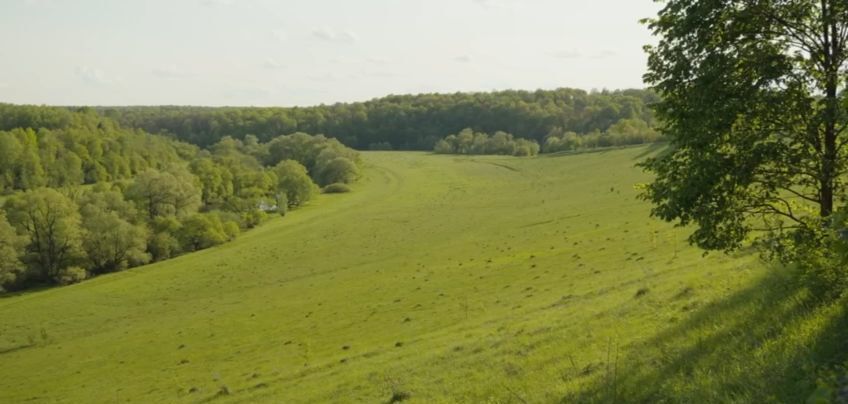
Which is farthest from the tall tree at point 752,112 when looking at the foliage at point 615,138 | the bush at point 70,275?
the foliage at point 615,138

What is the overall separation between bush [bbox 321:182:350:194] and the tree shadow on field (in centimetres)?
12274

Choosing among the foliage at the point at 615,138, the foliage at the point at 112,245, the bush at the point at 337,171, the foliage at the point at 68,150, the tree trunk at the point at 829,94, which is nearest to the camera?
the tree trunk at the point at 829,94

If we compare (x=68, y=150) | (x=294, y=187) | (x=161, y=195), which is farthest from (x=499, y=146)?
(x=68, y=150)

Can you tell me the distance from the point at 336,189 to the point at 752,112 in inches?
4988

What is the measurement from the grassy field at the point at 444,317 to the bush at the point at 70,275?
3671 millimetres

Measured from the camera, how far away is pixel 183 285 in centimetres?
7019

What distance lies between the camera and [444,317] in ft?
123

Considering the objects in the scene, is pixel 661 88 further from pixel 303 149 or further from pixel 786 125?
pixel 303 149

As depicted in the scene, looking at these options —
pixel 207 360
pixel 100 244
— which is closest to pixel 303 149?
pixel 100 244

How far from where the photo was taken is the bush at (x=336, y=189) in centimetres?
13650

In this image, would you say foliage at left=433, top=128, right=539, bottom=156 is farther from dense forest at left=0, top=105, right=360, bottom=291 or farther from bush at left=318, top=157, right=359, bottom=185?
bush at left=318, top=157, right=359, bottom=185

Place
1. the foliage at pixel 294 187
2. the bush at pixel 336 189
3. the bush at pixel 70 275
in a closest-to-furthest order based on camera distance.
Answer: the bush at pixel 70 275, the foliage at pixel 294 187, the bush at pixel 336 189

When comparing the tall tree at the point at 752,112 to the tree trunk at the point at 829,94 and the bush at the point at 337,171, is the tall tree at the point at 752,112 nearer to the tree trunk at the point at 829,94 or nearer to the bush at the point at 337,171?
the tree trunk at the point at 829,94

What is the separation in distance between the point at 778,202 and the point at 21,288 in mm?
90117
